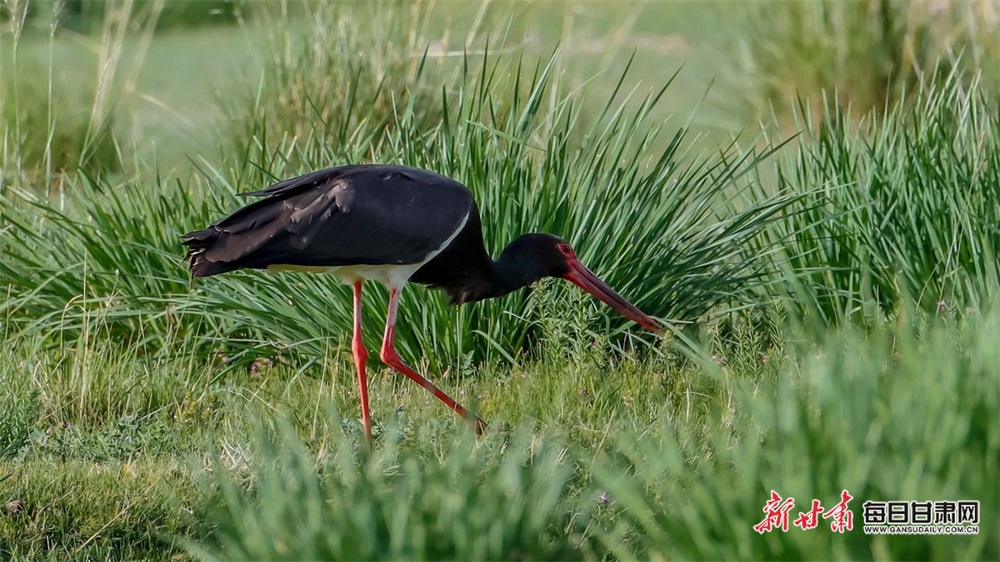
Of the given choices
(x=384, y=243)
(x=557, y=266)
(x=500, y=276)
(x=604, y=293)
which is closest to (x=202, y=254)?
(x=384, y=243)

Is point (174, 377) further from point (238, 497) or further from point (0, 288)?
point (238, 497)

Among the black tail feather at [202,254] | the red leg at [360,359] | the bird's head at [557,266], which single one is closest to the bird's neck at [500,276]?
the bird's head at [557,266]

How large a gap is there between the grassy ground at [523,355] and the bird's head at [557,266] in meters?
0.15

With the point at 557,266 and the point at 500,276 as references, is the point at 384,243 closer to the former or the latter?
the point at 500,276

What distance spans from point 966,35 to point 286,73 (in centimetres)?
464

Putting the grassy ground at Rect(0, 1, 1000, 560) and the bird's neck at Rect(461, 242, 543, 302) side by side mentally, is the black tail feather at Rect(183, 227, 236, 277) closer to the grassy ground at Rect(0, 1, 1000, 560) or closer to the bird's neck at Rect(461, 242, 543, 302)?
the grassy ground at Rect(0, 1, 1000, 560)

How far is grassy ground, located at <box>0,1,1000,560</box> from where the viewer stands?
256 centimetres

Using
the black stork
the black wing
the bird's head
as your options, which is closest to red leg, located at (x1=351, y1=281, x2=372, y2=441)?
the black stork

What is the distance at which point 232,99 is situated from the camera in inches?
300

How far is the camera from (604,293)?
15.5 ft

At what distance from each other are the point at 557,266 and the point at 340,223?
78cm

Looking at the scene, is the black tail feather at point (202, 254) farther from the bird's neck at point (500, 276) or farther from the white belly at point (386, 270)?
the bird's neck at point (500, 276)

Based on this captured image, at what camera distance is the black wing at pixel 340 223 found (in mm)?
4277

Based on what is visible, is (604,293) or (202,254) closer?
(202,254)
